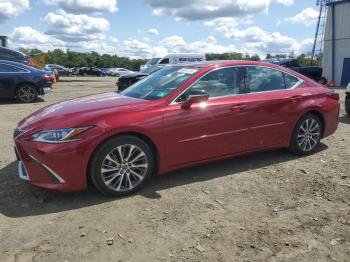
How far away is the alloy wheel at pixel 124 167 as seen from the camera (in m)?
4.74

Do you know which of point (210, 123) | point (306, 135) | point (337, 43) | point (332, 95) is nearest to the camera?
point (210, 123)

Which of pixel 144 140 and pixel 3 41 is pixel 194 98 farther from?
pixel 3 41

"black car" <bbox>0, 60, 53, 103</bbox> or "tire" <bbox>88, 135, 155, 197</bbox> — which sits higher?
"black car" <bbox>0, 60, 53, 103</bbox>

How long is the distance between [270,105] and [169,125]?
174cm

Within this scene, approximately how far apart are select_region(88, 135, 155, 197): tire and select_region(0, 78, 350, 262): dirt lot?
0.16 meters

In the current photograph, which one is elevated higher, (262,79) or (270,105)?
(262,79)

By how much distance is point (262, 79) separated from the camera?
20.0ft

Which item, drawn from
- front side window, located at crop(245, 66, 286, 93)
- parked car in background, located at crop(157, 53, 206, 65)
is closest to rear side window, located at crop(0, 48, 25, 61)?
parked car in background, located at crop(157, 53, 206, 65)

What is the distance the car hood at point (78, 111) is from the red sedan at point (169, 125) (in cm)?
1

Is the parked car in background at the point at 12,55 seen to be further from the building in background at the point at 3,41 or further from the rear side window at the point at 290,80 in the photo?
the rear side window at the point at 290,80

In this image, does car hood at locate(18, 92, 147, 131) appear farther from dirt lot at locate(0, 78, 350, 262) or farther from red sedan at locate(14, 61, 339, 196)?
dirt lot at locate(0, 78, 350, 262)

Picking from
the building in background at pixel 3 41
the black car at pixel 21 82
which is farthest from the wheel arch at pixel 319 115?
the building in background at pixel 3 41

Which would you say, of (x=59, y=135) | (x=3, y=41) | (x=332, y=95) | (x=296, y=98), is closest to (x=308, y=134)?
(x=296, y=98)

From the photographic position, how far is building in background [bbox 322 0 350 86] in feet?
96.4
